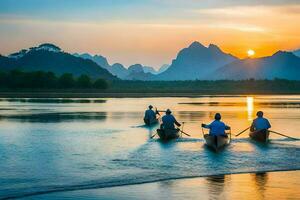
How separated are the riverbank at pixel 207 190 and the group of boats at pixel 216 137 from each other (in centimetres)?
769

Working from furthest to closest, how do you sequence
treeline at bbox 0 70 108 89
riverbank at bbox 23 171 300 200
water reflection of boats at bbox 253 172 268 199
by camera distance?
treeline at bbox 0 70 108 89
water reflection of boats at bbox 253 172 268 199
riverbank at bbox 23 171 300 200

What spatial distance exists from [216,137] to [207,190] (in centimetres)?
1005

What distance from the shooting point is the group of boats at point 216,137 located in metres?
25.7

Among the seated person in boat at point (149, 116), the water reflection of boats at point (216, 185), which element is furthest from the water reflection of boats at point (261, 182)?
the seated person in boat at point (149, 116)

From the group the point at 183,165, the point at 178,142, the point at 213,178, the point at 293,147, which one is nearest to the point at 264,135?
the point at 293,147

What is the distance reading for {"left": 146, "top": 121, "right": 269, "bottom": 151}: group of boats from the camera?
1012 inches

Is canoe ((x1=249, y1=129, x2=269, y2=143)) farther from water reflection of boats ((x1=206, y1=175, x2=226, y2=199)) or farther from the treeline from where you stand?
the treeline

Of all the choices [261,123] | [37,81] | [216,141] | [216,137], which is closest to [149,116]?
[261,123]

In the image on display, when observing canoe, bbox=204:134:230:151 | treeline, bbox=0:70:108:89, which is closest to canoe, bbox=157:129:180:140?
canoe, bbox=204:134:230:151

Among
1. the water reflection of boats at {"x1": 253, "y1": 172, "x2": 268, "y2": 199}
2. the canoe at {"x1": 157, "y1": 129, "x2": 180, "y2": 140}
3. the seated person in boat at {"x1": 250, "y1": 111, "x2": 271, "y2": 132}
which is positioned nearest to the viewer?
the water reflection of boats at {"x1": 253, "y1": 172, "x2": 268, "y2": 199}

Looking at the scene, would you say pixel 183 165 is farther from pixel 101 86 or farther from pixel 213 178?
pixel 101 86

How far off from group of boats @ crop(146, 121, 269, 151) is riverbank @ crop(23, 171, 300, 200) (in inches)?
303

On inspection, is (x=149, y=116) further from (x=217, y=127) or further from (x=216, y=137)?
(x=216, y=137)

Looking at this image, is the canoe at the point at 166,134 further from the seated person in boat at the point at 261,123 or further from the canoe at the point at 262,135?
the seated person in boat at the point at 261,123
